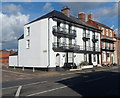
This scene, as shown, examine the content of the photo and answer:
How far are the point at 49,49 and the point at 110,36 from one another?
2572 cm

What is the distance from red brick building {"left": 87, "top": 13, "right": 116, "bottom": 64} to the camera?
40.2 meters

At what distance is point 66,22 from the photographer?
93.9ft

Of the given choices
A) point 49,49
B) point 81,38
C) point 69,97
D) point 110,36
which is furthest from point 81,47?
point 69,97

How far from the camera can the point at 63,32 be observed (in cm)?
2778

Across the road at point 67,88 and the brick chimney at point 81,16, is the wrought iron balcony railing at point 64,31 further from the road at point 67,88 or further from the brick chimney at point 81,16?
the road at point 67,88

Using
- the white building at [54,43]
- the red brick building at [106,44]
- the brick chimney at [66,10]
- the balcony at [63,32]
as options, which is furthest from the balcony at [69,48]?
the red brick building at [106,44]

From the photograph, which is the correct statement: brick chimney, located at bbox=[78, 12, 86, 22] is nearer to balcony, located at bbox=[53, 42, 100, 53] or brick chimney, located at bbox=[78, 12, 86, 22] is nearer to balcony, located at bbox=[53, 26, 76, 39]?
balcony, located at bbox=[53, 42, 100, 53]

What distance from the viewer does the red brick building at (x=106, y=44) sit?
132ft

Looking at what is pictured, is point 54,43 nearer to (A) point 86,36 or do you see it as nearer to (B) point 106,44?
(A) point 86,36

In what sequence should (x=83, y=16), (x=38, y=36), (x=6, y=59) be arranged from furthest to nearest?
(x=6, y=59)
(x=83, y=16)
(x=38, y=36)

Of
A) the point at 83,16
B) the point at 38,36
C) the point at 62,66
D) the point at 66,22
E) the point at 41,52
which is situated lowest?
the point at 62,66

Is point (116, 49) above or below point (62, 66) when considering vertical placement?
above

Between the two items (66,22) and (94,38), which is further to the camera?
(94,38)

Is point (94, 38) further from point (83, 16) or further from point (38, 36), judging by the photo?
point (38, 36)
